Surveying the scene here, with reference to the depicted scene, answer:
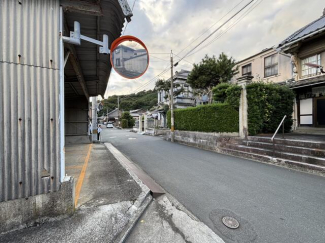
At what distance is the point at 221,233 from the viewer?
2.32m

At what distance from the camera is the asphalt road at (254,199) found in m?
2.35

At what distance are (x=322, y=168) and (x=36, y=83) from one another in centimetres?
714

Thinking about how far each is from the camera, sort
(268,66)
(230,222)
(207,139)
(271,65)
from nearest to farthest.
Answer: (230,222), (207,139), (271,65), (268,66)

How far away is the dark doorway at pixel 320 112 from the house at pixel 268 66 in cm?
346

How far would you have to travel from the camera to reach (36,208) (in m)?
2.24

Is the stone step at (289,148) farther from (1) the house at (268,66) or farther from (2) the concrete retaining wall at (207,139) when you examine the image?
(1) the house at (268,66)

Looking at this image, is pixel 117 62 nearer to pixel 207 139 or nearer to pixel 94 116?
pixel 207 139

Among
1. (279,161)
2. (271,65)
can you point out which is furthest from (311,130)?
(271,65)

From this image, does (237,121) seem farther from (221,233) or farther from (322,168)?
(221,233)

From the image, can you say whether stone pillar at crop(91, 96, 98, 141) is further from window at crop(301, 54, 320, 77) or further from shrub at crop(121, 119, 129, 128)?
shrub at crop(121, 119, 129, 128)

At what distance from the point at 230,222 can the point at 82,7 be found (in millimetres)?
4124

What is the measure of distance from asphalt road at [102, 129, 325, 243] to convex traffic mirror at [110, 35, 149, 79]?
2.71 metres

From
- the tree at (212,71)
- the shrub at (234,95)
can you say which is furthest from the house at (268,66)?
the shrub at (234,95)

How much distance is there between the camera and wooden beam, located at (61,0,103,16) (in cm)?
247
